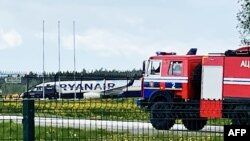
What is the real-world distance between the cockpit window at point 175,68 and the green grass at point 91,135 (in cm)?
1047

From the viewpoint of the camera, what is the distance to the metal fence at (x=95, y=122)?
12.3 m

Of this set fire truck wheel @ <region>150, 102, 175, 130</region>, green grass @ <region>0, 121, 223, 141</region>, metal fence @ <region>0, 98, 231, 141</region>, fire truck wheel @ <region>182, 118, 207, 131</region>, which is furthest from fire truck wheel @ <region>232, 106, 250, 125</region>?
fire truck wheel @ <region>150, 102, 175, 130</region>

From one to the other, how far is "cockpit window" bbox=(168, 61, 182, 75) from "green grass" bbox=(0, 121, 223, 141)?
34.4 feet

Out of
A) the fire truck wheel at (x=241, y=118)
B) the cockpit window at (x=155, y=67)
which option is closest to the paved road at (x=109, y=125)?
the fire truck wheel at (x=241, y=118)

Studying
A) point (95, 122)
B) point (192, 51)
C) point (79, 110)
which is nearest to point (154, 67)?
point (192, 51)

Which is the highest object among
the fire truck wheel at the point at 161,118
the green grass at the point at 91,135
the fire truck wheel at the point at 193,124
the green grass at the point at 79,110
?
the green grass at the point at 79,110

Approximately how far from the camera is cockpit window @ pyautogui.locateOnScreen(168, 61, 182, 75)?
25938mm

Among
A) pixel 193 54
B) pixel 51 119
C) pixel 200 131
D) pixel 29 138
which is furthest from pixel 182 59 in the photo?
pixel 29 138

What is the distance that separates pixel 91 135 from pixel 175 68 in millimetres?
12702

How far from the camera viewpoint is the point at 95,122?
45.0ft

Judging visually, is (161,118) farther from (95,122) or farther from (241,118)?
(241,118)

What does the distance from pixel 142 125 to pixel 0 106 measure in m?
3.05

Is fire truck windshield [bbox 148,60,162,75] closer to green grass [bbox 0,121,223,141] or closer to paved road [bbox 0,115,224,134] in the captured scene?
green grass [bbox 0,121,223,141]

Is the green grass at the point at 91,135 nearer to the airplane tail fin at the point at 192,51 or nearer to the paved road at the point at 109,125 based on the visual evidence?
the paved road at the point at 109,125
